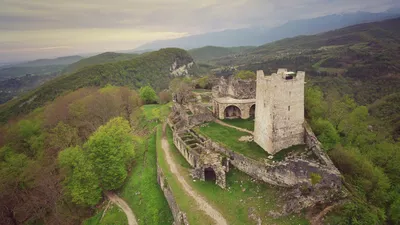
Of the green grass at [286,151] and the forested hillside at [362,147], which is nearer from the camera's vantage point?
the forested hillside at [362,147]

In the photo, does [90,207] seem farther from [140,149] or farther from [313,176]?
[313,176]

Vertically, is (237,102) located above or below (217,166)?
above

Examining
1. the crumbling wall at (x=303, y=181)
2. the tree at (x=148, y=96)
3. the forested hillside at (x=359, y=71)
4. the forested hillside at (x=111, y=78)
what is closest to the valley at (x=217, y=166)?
the crumbling wall at (x=303, y=181)

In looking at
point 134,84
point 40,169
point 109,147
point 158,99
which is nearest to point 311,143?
point 109,147

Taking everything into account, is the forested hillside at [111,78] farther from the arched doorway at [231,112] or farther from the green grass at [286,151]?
the green grass at [286,151]

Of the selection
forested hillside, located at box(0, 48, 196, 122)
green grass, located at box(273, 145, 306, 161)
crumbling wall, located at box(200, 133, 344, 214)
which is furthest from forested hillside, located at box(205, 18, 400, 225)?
forested hillside, located at box(0, 48, 196, 122)

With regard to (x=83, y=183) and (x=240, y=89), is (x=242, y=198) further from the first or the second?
(x=240, y=89)

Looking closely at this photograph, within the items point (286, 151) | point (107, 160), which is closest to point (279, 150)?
point (286, 151)
